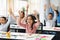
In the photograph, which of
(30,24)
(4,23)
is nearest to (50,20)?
(30,24)

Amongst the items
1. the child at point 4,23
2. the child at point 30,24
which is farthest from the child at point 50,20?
the child at point 4,23

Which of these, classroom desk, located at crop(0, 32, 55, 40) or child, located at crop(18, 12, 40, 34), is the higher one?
child, located at crop(18, 12, 40, 34)

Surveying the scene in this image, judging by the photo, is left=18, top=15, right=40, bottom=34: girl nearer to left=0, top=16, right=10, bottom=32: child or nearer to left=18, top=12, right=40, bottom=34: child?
left=18, top=12, right=40, bottom=34: child

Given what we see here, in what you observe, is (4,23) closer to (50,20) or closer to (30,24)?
(30,24)

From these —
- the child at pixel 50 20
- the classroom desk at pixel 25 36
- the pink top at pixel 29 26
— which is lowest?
the classroom desk at pixel 25 36

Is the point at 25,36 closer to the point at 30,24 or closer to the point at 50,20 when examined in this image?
the point at 30,24

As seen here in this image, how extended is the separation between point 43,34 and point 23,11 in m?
0.29

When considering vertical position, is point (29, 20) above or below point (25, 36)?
above

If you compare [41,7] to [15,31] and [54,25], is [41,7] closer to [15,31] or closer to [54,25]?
[54,25]

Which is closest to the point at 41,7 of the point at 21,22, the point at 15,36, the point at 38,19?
the point at 38,19

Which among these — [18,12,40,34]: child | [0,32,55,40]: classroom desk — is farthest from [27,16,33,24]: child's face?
A: [0,32,55,40]: classroom desk

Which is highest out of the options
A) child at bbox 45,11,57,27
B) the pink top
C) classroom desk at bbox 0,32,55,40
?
child at bbox 45,11,57,27

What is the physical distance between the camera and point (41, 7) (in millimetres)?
1939

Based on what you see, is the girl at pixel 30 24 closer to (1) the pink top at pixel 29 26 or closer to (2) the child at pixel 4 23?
(1) the pink top at pixel 29 26
